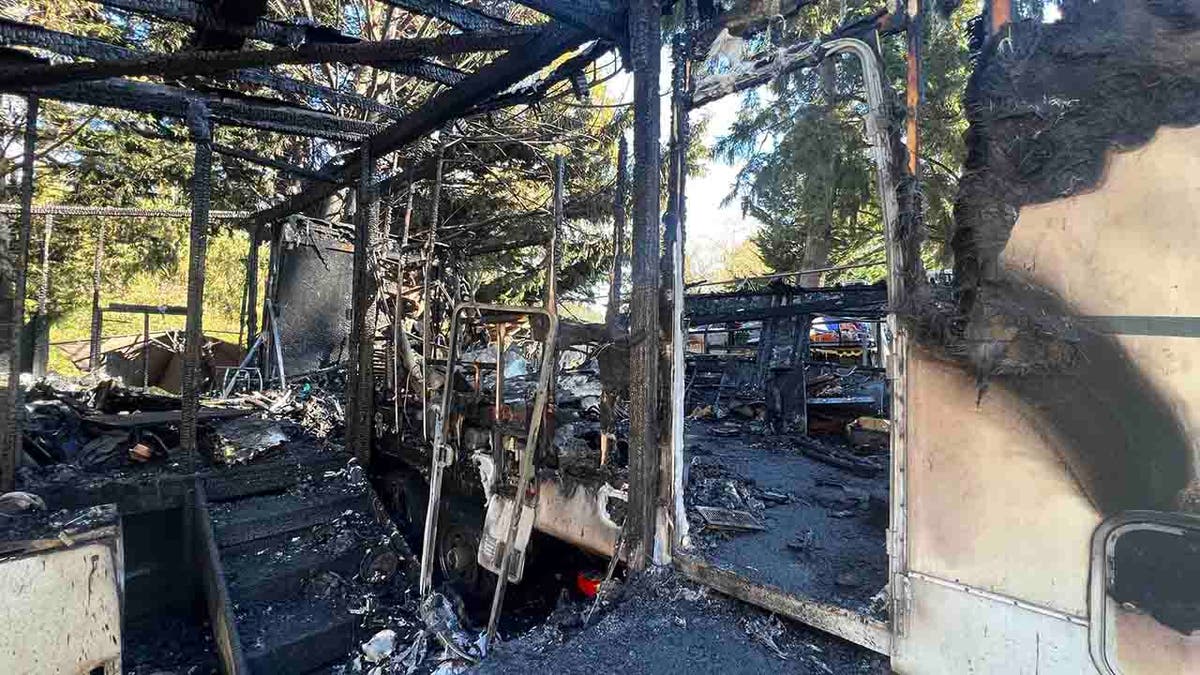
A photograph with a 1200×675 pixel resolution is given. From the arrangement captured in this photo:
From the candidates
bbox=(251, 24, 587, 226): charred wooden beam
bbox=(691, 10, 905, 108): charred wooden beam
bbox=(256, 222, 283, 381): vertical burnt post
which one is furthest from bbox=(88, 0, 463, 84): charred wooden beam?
bbox=(256, 222, 283, 381): vertical burnt post

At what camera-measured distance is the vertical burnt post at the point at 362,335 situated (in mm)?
6387

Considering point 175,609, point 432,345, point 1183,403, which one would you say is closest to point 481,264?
point 432,345

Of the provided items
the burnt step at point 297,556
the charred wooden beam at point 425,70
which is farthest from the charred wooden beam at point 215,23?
the burnt step at point 297,556

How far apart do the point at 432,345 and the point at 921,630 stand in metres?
5.08

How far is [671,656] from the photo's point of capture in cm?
268

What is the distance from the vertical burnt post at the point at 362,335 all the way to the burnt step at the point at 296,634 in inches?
89.2

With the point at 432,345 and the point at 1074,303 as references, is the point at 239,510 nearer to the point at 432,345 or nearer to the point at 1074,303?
the point at 432,345

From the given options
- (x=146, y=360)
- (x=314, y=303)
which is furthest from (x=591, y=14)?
(x=146, y=360)

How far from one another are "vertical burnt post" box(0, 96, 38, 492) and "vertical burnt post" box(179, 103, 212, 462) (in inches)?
45.6

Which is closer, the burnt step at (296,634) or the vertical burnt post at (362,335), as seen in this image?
the burnt step at (296,634)

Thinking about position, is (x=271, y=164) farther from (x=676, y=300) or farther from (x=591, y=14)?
(x=676, y=300)

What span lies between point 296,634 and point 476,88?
4.63 meters

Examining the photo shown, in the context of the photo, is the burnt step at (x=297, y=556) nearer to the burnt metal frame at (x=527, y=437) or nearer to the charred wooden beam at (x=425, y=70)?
the burnt metal frame at (x=527, y=437)

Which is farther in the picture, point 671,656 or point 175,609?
point 175,609
